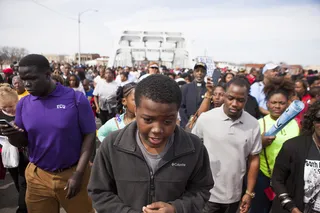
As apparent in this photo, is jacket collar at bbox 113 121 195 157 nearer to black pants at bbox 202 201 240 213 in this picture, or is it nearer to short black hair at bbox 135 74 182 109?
short black hair at bbox 135 74 182 109

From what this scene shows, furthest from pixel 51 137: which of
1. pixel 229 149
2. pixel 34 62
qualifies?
pixel 229 149

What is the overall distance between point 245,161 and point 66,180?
1.65 metres

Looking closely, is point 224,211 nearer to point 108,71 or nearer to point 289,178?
point 289,178

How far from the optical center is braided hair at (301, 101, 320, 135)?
1921 mm

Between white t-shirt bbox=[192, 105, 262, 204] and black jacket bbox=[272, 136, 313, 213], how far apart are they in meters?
0.30

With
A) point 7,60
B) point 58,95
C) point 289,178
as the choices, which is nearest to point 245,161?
point 289,178

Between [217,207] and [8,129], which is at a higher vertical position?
[8,129]

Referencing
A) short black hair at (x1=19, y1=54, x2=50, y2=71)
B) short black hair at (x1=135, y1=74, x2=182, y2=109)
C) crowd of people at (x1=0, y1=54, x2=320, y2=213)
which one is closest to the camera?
short black hair at (x1=135, y1=74, x2=182, y2=109)

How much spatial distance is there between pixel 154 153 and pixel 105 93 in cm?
488

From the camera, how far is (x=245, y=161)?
2350mm

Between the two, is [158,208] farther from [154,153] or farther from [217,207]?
[217,207]

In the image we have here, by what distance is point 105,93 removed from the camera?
610 centimetres

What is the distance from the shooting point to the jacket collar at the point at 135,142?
1.39 m

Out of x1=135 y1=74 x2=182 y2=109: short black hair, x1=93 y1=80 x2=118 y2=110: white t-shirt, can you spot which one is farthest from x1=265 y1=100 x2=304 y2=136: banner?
x1=93 y1=80 x2=118 y2=110: white t-shirt
